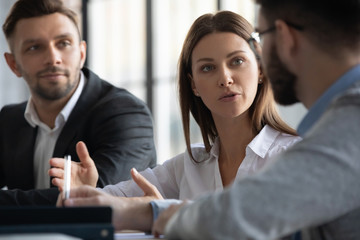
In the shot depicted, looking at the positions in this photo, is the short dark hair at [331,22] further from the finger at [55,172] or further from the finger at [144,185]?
the finger at [55,172]

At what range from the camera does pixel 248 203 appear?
1.01 meters

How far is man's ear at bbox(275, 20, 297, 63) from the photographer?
1.26m

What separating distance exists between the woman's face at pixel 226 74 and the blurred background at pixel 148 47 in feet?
14.1

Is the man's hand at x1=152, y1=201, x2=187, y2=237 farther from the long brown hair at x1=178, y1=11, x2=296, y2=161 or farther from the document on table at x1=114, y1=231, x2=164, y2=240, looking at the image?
the long brown hair at x1=178, y1=11, x2=296, y2=161

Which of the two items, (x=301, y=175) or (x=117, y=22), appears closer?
(x=301, y=175)

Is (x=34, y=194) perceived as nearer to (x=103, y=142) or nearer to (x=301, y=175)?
(x=103, y=142)

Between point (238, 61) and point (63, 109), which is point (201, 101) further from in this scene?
point (63, 109)

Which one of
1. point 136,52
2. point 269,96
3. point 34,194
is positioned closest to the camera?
point 269,96

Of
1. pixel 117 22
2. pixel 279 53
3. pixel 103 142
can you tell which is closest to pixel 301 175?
pixel 279 53

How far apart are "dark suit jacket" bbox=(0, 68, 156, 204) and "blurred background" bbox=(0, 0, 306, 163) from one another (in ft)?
11.2

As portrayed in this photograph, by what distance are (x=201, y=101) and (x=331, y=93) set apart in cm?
134

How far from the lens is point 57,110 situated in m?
3.32

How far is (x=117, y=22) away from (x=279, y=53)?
7055 millimetres

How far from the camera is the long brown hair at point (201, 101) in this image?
237 cm
